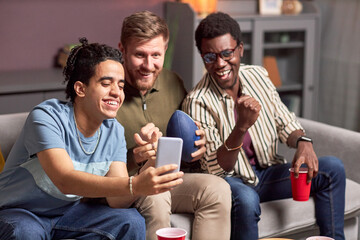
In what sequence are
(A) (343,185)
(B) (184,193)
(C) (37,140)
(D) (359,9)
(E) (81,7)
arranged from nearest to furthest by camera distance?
1. (C) (37,140)
2. (B) (184,193)
3. (A) (343,185)
4. (E) (81,7)
5. (D) (359,9)

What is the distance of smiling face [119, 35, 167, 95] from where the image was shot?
7.29 feet

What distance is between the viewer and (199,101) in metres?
2.32

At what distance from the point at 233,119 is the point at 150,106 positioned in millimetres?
349

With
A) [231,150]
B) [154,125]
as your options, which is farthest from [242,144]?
[154,125]

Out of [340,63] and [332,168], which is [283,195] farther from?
[340,63]

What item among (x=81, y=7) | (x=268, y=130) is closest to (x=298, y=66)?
(x=81, y=7)

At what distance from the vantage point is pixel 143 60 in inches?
88.0

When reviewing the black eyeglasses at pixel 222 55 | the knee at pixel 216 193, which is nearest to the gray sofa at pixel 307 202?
the knee at pixel 216 193

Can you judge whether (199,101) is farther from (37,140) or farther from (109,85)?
(37,140)

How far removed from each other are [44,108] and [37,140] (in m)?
0.13

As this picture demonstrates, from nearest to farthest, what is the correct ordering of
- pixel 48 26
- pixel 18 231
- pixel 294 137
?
1. pixel 18 231
2. pixel 294 137
3. pixel 48 26

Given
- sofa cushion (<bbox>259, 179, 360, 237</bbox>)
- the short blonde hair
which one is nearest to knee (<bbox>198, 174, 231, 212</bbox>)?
sofa cushion (<bbox>259, 179, 360, 237</bbox>)

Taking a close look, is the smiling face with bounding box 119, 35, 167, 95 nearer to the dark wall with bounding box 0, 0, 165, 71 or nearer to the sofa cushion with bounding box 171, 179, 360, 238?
the sofa cushion with bounding box 171, 179, 360, 238

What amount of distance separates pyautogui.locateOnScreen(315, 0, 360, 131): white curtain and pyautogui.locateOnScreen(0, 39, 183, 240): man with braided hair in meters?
2.68
